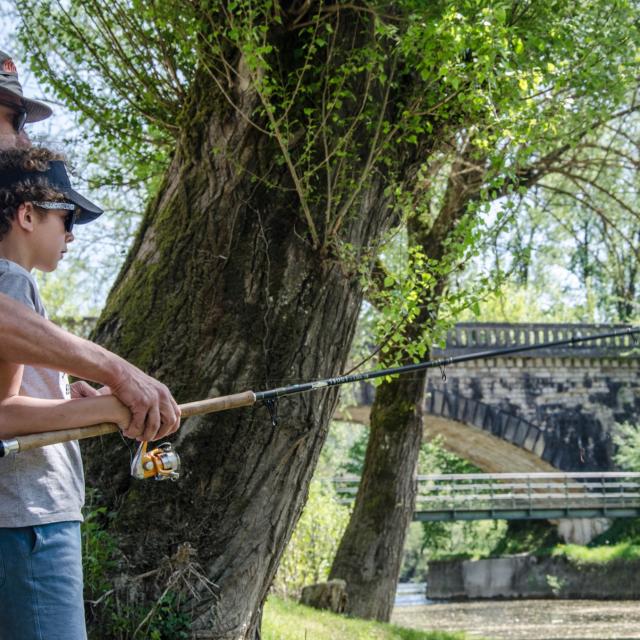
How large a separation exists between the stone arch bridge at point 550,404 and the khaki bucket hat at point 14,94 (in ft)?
88.5

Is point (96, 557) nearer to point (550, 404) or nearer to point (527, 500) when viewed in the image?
point (527, 500)

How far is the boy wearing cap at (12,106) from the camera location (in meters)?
2.68

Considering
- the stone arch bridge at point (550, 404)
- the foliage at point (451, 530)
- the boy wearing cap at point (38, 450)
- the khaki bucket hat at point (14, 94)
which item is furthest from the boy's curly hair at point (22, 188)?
the foliage at point (451, 530)

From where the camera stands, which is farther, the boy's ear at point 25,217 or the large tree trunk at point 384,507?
the large tree trunk at point 384,507

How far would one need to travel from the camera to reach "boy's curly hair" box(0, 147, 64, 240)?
2316 millimetres

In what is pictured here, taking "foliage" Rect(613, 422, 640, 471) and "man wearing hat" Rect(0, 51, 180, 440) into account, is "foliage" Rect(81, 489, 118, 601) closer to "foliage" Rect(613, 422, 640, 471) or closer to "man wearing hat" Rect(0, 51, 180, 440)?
"man wearing hat" Rect(0, 51, 180, 440)

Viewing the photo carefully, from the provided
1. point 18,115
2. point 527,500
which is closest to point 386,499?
point 18,115

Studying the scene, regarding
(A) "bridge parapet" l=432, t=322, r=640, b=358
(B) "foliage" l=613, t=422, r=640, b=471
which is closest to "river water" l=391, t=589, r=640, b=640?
(B) "foliage" l=613, t=422, r=640, b=471

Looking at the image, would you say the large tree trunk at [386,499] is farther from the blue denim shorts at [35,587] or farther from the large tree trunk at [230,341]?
the blue denim shorts at [35,587]

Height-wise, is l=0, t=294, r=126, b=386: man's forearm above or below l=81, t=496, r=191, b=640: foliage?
above

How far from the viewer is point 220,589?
4.03m

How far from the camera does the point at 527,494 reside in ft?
90.0

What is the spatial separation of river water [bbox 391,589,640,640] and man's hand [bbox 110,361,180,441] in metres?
10.8

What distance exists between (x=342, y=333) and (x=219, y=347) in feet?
1.89
